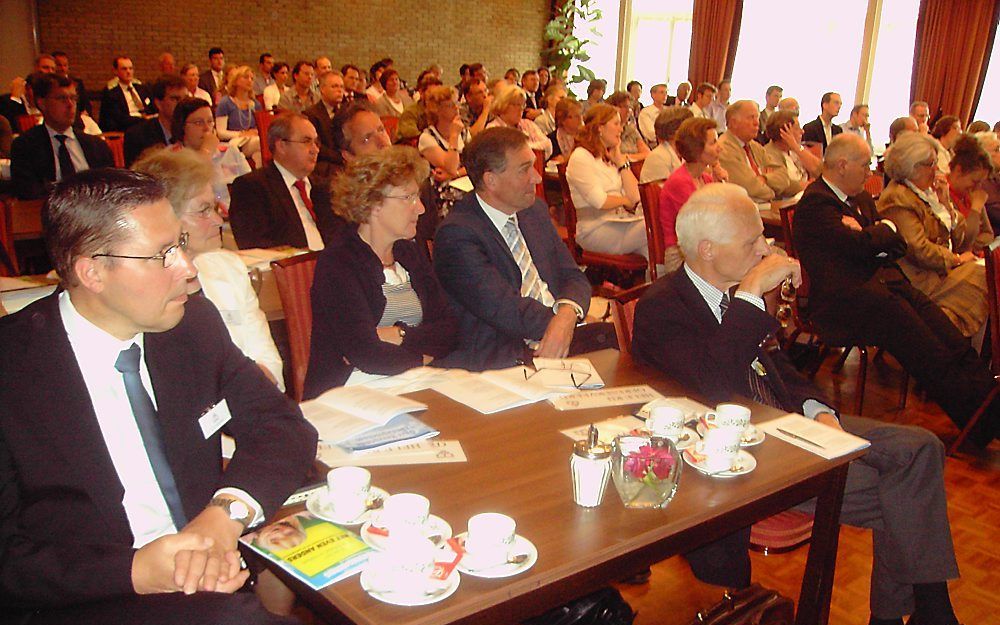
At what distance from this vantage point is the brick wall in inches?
464

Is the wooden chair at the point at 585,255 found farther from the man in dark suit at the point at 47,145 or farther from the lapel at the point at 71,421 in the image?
the lapel at the point at 71,421

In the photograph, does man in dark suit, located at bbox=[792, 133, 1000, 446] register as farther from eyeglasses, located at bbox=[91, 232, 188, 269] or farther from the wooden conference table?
eyeglasses, located at bbox=[91, 232, 188, 269]

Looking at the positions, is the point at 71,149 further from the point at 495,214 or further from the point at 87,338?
the point at 87,338

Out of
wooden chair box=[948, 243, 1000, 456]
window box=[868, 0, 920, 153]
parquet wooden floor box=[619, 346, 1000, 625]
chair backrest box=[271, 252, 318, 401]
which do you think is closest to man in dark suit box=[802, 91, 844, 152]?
window box=[868, 0, 920, 153]

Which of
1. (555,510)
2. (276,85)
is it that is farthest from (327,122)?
(276,85)

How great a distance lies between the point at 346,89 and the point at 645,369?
9973mm

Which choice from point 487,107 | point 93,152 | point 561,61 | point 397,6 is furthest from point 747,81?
point 93,152

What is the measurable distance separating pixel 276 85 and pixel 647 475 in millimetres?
11549

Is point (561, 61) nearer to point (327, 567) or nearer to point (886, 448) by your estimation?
point (886, 448)

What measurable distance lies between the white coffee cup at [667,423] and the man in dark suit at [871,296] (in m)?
2.42

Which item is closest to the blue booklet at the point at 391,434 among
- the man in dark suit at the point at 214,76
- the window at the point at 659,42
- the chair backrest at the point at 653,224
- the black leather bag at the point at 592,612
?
the black leather bag at the point at 592,612

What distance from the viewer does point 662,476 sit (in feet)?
5.37

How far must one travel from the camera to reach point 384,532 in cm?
148

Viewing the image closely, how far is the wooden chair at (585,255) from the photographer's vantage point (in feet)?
18.0
